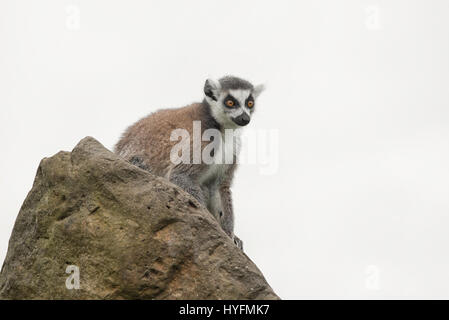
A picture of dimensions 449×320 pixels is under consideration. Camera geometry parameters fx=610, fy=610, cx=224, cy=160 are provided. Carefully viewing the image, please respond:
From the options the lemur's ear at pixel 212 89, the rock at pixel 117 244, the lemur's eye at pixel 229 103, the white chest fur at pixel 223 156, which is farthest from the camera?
the lemur's ear at pixel 212 89

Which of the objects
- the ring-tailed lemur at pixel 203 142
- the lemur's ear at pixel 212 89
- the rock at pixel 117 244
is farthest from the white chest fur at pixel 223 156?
the rock at pixel 117 244

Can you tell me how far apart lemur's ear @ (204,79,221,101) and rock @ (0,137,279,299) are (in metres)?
4.25

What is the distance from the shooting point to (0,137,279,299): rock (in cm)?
825

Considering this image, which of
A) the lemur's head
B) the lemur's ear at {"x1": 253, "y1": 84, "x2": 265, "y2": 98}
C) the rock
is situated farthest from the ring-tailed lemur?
the rock

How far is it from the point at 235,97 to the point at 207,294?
18.5 ft

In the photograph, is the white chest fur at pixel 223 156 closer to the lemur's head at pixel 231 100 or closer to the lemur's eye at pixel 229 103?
the lemur's head at pixel 231 100

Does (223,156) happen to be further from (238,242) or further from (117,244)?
(117,244)

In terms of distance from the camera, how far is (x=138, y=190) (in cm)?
881

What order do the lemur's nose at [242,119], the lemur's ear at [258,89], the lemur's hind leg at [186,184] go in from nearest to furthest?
the lemur's hind leg at [186,184]
the lemur's nose at [242,119]
the lemur's ear at [258,89]

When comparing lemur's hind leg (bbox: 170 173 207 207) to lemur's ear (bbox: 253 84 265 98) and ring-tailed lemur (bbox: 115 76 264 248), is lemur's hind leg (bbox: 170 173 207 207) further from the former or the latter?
lemur's ear (bbox: 253 84 265 98)

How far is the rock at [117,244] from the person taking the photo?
825 centimetres
